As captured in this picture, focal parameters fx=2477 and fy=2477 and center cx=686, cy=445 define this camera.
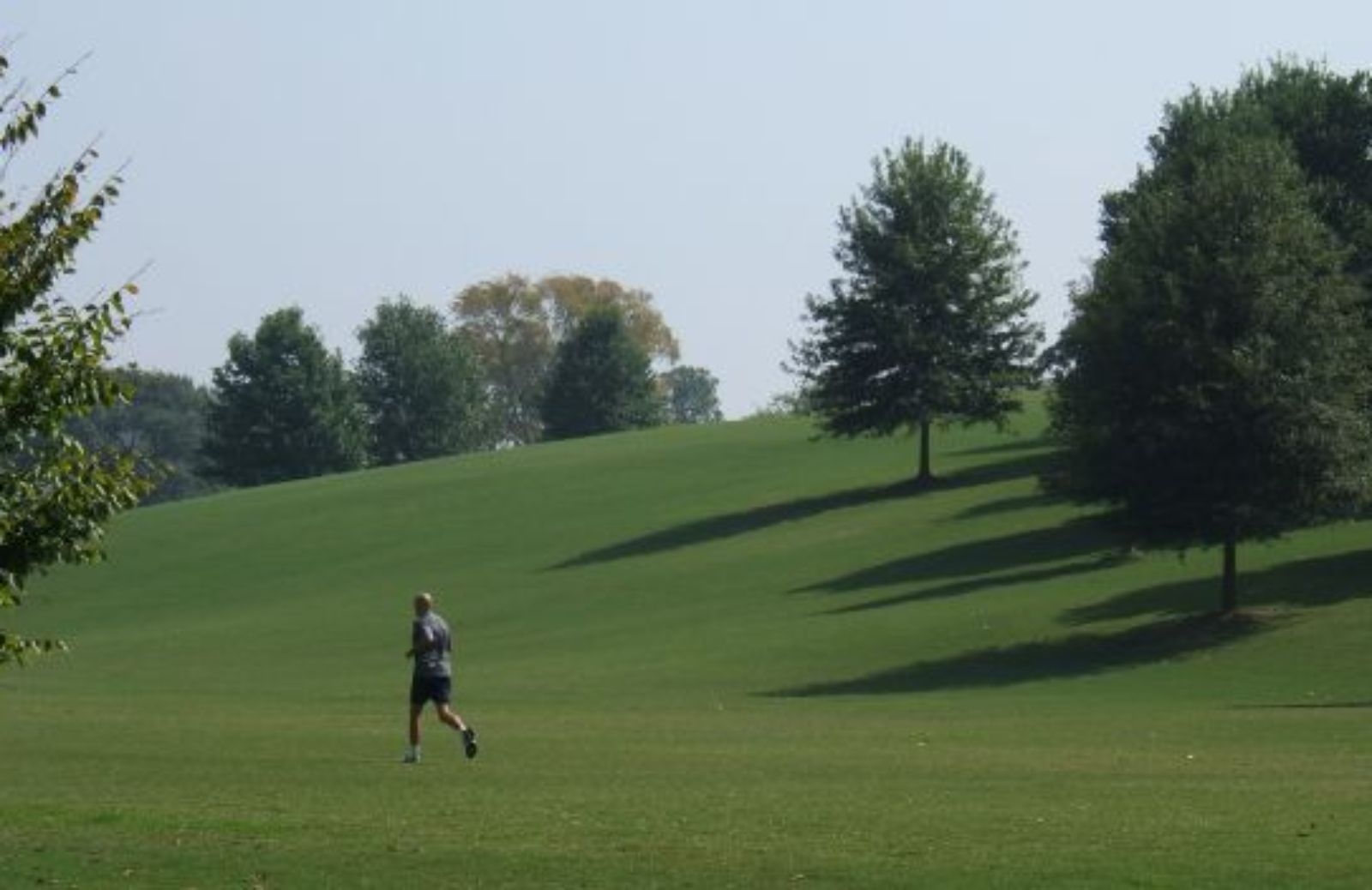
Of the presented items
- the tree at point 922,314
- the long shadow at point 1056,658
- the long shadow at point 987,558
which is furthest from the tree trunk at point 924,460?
the long shadow at point 1056,658

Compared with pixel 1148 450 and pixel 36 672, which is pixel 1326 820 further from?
pixel 36 672

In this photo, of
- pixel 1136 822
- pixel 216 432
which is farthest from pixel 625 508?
pixel 1136 822

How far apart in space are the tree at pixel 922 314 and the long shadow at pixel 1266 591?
Answer: 26.2m

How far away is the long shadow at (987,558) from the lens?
70.6 meters

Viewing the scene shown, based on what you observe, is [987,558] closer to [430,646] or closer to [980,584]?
[980,584]

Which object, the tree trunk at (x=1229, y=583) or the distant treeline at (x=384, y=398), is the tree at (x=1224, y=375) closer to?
the tree trunk at (x=1229, y=583)

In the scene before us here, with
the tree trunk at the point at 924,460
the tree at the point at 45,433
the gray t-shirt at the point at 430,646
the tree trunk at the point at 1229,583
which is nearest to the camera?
the tree at the point at 45,433

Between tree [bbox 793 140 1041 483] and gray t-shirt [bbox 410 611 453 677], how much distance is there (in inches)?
2326

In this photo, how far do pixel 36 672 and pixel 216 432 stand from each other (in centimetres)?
9186

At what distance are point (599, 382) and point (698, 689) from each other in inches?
4444

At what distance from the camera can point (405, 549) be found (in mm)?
91875

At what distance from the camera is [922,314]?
89.2 m

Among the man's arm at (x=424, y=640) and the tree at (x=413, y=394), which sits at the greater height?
the tree at (x=413, y=394)

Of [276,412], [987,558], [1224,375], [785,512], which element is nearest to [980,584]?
[987,558]
